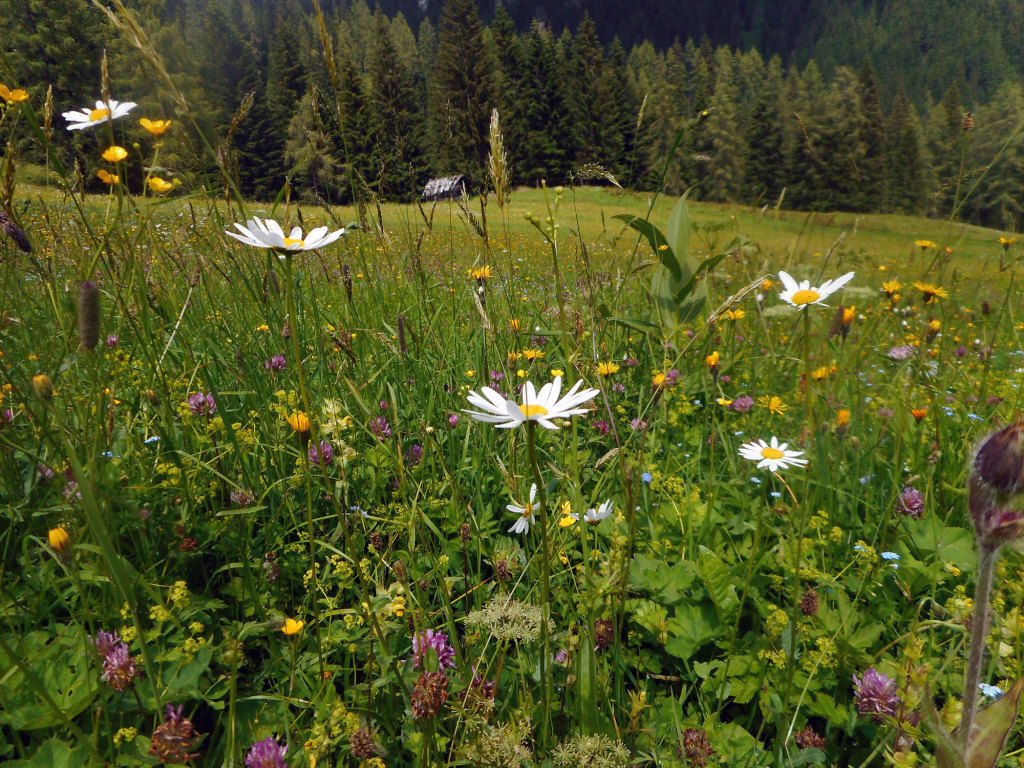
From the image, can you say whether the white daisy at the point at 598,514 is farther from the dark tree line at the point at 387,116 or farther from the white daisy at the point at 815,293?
the dark tree line at the point at 387,116

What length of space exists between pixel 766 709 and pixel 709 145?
148 ft

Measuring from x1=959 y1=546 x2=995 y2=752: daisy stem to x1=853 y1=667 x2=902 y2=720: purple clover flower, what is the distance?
31cm

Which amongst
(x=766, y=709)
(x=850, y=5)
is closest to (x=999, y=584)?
(x=766, y=709)

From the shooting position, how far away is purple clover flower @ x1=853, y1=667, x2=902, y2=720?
94cm

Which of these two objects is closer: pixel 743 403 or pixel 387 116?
pixel 743 403

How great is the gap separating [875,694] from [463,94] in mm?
4476

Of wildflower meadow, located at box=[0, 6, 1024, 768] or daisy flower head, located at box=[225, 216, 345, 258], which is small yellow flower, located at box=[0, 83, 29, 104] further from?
daisy flower head, located at box=[225, 216, 345, 258]

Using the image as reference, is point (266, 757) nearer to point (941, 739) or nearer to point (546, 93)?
point (941, 739)

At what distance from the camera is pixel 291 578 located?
49.1 inches

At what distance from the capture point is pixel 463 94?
172 inches

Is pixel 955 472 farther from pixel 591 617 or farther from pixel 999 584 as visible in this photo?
pixel 591 617

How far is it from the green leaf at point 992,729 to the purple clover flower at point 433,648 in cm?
67

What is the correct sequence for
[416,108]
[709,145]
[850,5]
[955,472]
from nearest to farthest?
[955,472]
[416,108]
[709,145]
[850,5]

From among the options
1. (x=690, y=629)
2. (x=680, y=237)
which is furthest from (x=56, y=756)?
(x=680, y=237)
